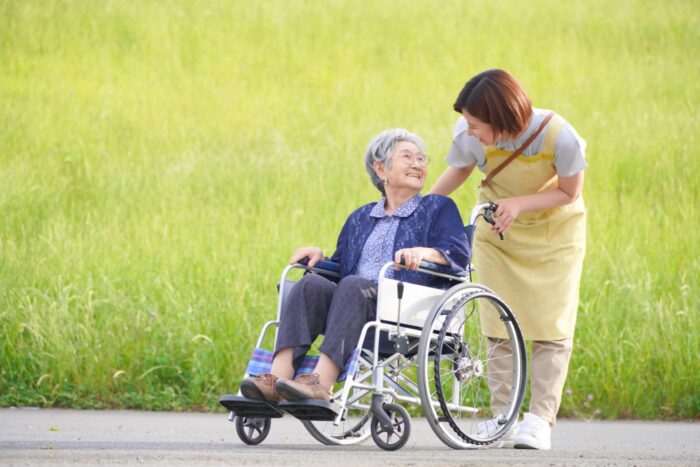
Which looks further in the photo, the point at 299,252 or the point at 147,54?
the point at 147,54

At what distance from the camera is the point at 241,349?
714 cm

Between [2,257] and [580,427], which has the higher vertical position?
[2,257]

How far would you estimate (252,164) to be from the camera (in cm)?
1148

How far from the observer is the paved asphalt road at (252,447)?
13.6ft

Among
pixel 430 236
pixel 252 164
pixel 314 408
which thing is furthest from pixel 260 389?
pixel 252 164

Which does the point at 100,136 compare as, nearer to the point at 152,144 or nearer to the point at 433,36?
the point at 152,144

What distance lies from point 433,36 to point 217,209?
244 inches

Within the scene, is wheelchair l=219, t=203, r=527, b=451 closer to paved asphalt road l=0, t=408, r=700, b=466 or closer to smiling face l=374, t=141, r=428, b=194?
paved asphalt road l=0, t=408, r=700, b=466

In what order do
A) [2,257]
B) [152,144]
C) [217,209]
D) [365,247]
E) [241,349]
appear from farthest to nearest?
[152,144], [217,209], [2,257], [241,349], [365,247]

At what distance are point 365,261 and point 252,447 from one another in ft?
2.88

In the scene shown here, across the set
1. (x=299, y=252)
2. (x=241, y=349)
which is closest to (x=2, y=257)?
(x=241, y=349)

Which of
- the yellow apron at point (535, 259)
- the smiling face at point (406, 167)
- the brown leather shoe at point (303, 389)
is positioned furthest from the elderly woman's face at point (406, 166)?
the brown leather shoe at point (303, 389)

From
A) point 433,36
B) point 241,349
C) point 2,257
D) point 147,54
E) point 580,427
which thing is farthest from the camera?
point 433,36

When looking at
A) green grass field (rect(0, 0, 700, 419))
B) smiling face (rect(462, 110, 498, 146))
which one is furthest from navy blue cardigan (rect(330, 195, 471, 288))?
green grass field (rect(0, 0, 700, 419))
